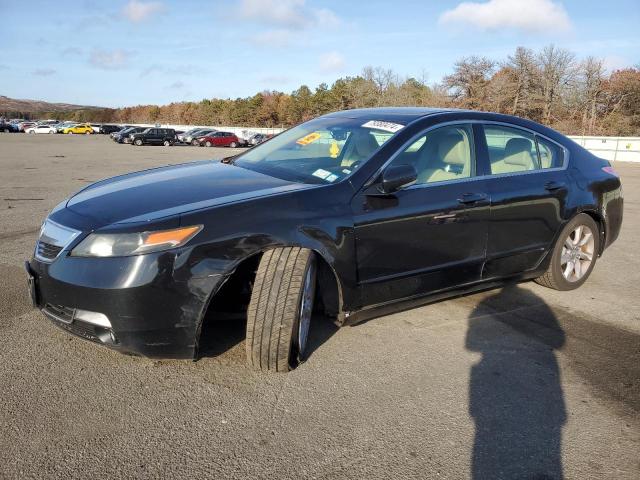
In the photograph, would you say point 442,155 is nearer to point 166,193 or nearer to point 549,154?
point 549,154

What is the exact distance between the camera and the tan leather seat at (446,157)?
12.2 feet

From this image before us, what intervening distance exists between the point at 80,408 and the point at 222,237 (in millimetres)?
1131

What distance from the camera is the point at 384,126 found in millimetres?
3832

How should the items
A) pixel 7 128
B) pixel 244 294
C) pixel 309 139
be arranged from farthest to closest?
pixel 7 128 < pixel 309 139 < pixel 244 294

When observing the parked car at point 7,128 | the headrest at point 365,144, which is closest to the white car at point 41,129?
the parked car at point 7,128

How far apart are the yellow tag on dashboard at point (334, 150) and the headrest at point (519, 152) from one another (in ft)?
4.57

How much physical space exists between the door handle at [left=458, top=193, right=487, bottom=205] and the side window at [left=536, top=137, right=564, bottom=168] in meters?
0.97

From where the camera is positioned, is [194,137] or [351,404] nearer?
[351,404]

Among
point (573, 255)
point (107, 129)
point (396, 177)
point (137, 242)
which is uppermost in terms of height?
point (107, 129)

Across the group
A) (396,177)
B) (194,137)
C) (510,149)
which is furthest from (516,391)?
(194,137)

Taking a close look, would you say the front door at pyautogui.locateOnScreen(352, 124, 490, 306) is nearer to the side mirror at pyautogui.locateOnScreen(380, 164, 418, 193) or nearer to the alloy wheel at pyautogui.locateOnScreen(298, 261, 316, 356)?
the side mirror at pyautogui.locateOnScreen(380, 164, 418, 193)

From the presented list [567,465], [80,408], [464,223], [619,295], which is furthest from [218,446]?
[619,295]

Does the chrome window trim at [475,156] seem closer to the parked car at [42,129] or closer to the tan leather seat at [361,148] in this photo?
the tan leather seat at [361,148]

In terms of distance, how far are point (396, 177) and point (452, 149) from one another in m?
0.87
